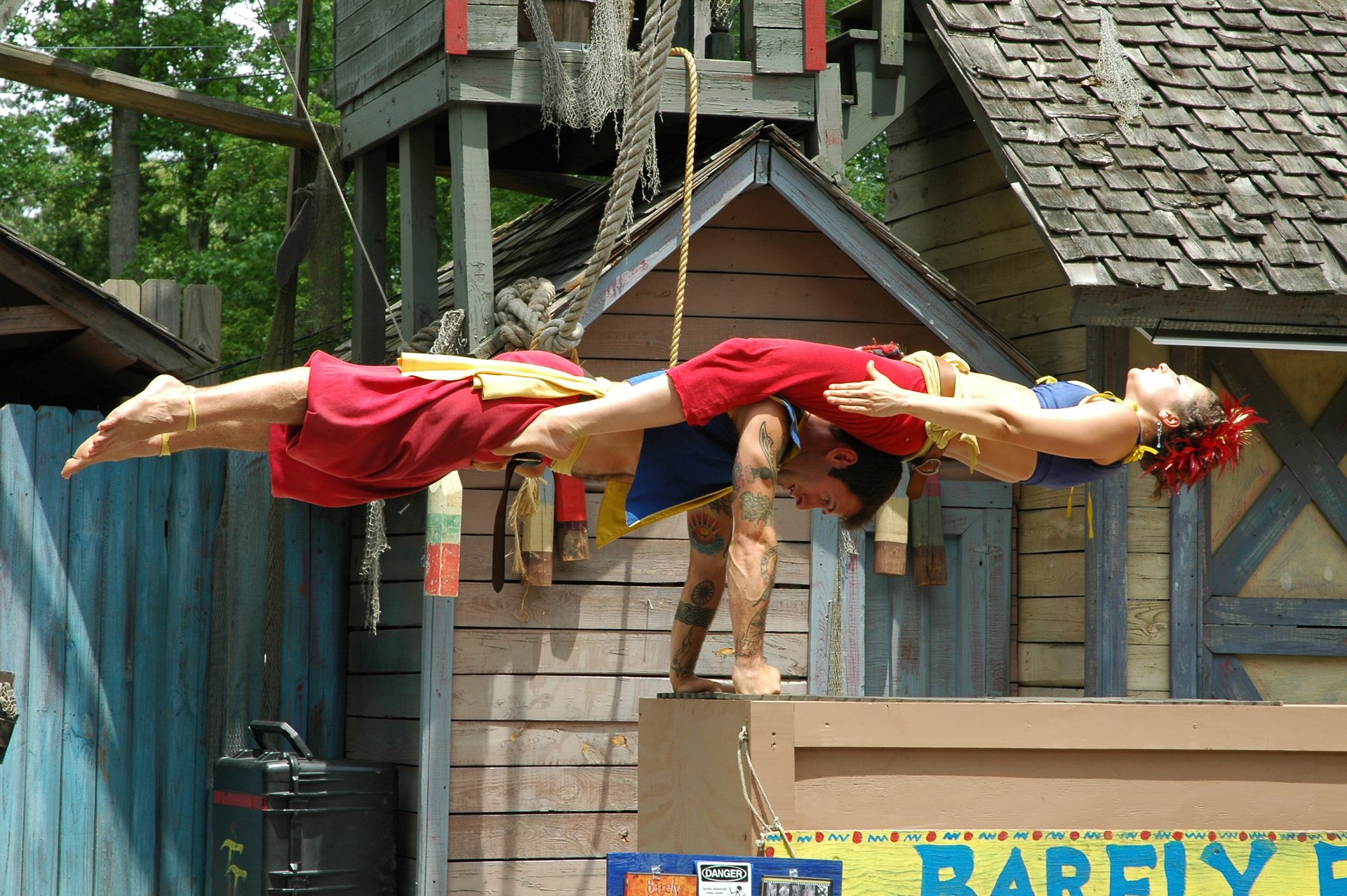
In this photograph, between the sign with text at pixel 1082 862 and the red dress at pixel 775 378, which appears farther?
the red dress at pixel 775 378

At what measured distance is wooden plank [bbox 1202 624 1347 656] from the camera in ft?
22.7

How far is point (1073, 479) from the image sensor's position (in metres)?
4.51

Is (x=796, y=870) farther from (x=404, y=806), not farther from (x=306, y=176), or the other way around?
(x=306, y=176)

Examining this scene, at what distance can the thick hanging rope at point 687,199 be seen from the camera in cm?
581

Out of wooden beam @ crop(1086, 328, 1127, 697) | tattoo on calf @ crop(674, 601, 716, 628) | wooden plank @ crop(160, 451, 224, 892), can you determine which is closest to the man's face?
tattoo on calf @ crop(674, 601, 716, 628)

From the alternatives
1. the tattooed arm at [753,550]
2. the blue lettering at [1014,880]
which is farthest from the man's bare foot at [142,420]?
the blue lettering at [1014,880]

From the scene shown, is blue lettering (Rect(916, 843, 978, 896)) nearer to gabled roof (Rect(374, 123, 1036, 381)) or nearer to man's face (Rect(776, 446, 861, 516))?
man's face (Rect(776, 446, 861, 516))

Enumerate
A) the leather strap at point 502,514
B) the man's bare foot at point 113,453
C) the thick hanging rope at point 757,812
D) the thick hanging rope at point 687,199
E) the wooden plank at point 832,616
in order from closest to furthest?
the thick hanging rope at point 757,812
the man's bare foot at point 113,453
the leather strap at point 502,514
the thick hanging rope at point 687,199
the wooden plank at point 832,616

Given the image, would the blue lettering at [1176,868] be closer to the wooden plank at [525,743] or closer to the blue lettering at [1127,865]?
the blue lettering at [1127,865]

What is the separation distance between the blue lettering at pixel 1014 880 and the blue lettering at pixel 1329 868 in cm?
82

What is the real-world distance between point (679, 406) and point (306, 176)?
5028mm

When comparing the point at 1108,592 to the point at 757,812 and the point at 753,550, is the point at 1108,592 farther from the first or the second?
the point at 757,812

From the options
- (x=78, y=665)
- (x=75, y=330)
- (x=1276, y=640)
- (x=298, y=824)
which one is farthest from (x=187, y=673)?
(x=1276, y=640)

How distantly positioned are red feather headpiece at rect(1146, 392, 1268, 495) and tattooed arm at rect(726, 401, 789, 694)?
1.14 metres
